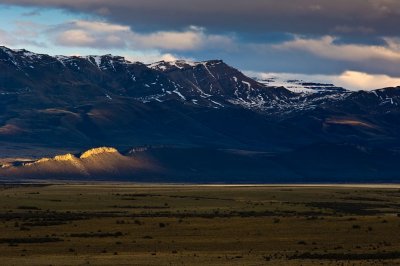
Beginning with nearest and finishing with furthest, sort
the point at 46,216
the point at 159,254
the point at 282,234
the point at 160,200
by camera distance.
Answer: the point at 159,254 < the point at 282,234 < the point at 46,216 < the point at 160,200

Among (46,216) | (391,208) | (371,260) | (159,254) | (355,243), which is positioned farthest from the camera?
(391,208)

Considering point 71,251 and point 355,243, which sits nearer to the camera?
point 71,251

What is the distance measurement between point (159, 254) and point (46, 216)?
122 feet

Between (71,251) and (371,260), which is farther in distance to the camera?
Result: (71,251)

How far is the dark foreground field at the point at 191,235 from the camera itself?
64500mm

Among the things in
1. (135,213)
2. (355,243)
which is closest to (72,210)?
(135,213)

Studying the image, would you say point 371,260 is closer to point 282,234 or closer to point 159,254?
point 159,254

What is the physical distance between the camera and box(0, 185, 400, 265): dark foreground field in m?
64.5

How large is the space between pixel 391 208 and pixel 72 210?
3936cm

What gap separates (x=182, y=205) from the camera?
419 feet

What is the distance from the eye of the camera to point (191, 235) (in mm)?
81438

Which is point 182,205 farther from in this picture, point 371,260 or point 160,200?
point 371,260

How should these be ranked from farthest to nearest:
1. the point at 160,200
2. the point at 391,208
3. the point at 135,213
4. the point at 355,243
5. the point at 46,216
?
the point at 160,200, the point at 391,208, the point at 135,213, the point at 46,216, the point at 355,243

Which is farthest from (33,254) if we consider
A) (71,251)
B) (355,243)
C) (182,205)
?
(182,205)
